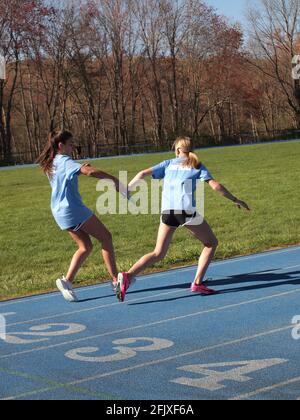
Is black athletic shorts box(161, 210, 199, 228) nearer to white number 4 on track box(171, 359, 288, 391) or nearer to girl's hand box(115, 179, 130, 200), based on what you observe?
girl's hand box(115, 179, 130, 200)

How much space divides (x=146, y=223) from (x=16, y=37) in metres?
45.3

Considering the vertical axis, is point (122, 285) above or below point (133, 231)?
above

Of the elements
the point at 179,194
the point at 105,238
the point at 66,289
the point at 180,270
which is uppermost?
the point at 179,194

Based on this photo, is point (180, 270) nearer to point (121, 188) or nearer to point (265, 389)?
point (121, 188)

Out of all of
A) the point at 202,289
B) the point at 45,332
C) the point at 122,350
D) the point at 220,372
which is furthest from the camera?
the point at 202,289

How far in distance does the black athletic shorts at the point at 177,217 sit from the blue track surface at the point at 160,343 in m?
0.92

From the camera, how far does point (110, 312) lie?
8.99 metres

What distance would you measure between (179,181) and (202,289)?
142 cm

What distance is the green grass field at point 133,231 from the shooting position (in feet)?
42.6

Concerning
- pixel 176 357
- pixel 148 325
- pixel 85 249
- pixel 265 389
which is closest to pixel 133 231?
pixel 85 249

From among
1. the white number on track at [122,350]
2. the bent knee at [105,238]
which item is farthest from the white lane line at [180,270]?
the white number on track at [122,350]

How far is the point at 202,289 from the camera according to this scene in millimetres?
9688

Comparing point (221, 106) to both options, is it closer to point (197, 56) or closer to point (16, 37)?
point (197, 56)

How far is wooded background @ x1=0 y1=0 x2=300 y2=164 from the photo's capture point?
2714 inches
